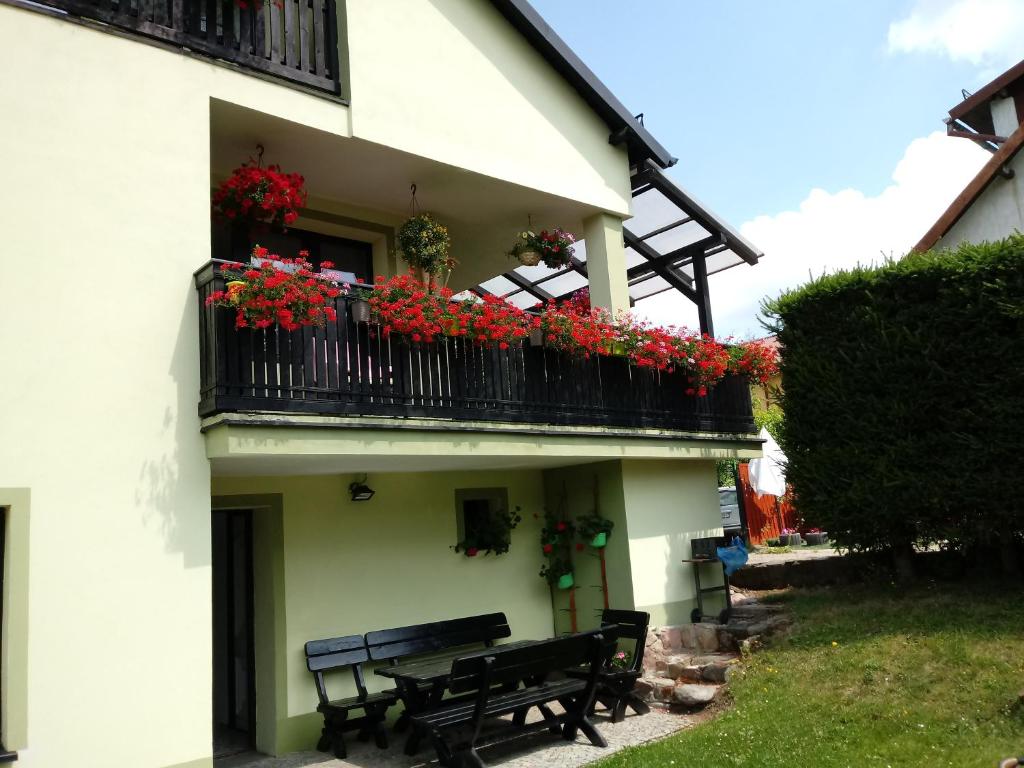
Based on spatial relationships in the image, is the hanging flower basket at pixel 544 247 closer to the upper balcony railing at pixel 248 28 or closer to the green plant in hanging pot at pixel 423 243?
the green plant in hanging pot at pixel 423 243

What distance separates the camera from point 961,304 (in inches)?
378

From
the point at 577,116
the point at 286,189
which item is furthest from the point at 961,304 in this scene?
the point at 286,189

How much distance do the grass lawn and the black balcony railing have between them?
323cm

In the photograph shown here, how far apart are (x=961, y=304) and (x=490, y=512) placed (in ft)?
20.5

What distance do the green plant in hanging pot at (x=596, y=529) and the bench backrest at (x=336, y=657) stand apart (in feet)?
10.5

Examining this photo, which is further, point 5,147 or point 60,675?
point 5,147

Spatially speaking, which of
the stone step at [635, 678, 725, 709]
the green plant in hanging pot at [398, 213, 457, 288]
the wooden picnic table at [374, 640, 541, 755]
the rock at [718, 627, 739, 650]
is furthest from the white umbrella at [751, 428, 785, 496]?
the wooden picnic table at [374, 640, 541, 755]

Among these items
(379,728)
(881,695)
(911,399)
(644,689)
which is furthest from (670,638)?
(911,399)

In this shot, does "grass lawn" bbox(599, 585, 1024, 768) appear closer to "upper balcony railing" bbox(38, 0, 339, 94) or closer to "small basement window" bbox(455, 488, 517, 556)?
"small basement window" bbox(455, 488, 517, 556)

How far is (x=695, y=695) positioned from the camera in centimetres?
849

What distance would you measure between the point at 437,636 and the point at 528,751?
2053 mm

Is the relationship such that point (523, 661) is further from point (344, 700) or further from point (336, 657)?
point (336, 657)

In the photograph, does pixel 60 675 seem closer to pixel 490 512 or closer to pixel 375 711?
pixel 375 711

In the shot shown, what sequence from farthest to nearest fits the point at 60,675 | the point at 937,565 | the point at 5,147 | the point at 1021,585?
1. the point at 937,565
2. the point at 1021,585
3. the point at 5,147
4. the point at 60,675
